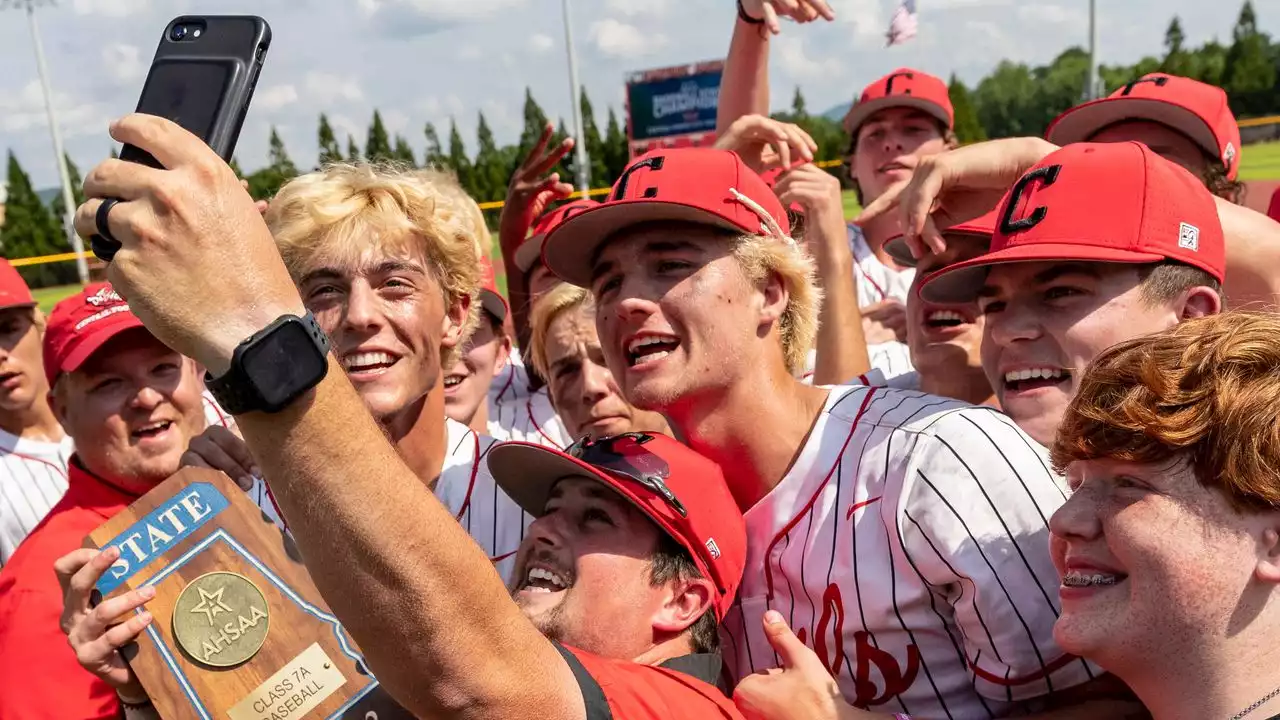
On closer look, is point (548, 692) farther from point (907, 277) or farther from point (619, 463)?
point (907, 277)

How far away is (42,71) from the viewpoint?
84.9 ft

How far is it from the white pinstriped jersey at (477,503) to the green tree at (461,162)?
27923 millimetres

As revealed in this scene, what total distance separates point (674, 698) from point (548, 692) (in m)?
0.41

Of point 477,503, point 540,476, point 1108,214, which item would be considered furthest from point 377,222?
point 1108,214

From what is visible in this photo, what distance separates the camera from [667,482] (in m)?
2.29

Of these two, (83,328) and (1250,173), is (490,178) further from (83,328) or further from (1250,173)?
(83,328)

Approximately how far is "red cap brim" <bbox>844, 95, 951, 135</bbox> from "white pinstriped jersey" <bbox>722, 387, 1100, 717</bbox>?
3023mm

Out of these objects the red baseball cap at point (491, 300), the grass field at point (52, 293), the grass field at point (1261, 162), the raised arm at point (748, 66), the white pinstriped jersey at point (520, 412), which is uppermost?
the raised arm at point (748, 66)

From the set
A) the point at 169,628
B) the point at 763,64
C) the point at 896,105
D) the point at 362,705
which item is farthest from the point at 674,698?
the point at 896,105

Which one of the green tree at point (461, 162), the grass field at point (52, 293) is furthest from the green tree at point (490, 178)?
the grass field at point (52, 293)

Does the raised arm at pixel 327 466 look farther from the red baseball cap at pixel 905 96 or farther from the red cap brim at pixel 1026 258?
the red baseball cap at pixel 905 96

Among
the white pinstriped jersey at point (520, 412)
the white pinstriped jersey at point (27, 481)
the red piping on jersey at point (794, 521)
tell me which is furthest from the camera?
the white pinstriped jersey at point (27, 481)

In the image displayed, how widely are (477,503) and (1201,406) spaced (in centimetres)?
186

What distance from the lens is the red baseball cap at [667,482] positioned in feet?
7.40
